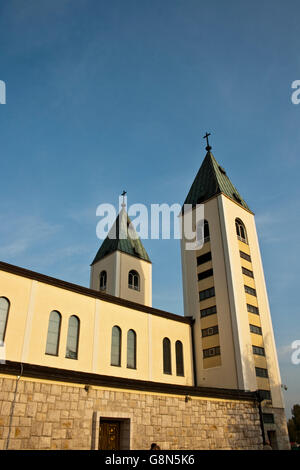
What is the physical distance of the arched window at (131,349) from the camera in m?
22.0

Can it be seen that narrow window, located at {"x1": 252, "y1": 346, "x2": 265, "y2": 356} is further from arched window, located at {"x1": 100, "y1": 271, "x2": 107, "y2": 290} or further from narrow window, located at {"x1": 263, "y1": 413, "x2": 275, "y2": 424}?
arched window, located at {"x1": 100, "y1": 271, "x2": 107, "y2": 290}

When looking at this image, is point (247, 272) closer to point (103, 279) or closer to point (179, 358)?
point (179, 358)

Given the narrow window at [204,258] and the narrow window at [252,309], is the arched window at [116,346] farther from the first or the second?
the narrow window at [252,309]

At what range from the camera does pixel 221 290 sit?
27078 mm

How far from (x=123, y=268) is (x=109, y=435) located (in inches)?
810

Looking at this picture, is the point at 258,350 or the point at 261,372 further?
the point at 258,350

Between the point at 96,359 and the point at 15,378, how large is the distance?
734 centimetres

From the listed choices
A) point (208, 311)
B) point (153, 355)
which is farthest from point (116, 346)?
point (208, 311)

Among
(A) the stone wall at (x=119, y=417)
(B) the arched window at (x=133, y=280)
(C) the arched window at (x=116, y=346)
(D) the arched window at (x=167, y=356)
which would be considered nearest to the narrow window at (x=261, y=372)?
(A) the stone wall at (x=119, y=417)

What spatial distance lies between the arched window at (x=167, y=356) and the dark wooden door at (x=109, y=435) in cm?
857

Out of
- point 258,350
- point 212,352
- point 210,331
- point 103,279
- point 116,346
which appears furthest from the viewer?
point 103,279

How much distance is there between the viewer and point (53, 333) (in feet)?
62.7
